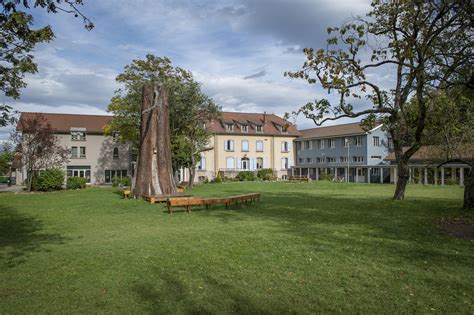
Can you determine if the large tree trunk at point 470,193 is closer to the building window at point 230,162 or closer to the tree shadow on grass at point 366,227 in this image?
the tree shadow on grass at point 366,227

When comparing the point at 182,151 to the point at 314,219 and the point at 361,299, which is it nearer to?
the point at 314,219

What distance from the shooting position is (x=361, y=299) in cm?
526

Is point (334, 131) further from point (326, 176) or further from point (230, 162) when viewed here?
point (230, 162)

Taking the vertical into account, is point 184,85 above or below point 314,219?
above

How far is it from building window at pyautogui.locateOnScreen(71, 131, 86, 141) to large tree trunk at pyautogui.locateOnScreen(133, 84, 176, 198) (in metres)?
30.6

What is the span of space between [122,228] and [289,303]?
7.50 meters

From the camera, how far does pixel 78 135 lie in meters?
49.9

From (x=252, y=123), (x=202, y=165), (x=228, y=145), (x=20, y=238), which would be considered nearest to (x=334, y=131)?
(x=252, y=123)

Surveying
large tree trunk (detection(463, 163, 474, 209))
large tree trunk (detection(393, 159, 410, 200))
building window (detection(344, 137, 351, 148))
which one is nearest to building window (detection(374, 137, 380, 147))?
building window (detection(344, 137, 351, 148))

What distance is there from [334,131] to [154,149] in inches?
1603

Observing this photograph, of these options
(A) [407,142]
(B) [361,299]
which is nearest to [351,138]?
(A) [407,142]

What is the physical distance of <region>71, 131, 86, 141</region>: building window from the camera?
4972 centimetres

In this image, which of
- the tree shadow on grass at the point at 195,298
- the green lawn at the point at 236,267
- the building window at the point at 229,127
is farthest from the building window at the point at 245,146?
the tree shadow on grass at the point at 195,298

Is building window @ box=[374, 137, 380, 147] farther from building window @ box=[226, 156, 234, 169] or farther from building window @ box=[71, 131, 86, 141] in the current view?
building window @ box=[71, 131, 86, 141]
